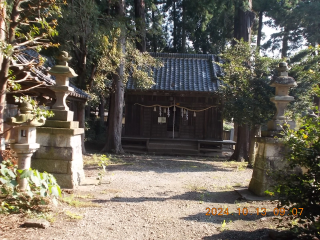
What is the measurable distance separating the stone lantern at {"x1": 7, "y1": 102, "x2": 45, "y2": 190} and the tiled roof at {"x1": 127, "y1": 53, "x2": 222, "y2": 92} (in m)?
8.84

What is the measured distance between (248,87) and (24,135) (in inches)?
311

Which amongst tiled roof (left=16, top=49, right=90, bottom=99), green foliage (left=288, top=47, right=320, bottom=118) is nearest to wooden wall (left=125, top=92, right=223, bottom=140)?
tiled roof (left=16, top=49, right=90, bottom=99)

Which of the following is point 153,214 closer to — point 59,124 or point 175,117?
point 59,124

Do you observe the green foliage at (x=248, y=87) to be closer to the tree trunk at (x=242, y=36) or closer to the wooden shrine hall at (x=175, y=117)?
the tree trunk at (x=242, y=36)

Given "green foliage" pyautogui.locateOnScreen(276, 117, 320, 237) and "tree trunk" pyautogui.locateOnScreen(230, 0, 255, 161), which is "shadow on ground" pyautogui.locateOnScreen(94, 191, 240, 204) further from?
"tree trunk" pyautogui.locateOnScreen(230, 0, 255, 161)

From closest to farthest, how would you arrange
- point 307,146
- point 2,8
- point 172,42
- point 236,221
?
1. point 307,146
2. point 236,221
3. point 2,8
4. point 172,42

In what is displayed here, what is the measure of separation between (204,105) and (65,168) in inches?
388

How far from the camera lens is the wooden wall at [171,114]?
14.2m

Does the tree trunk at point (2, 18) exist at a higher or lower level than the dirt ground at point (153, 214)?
higher

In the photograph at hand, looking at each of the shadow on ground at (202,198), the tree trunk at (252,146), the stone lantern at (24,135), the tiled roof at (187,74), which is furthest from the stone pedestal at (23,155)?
the tiled roof at (187,74)

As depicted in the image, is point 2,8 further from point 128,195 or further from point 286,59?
point 286,59

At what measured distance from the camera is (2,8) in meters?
4.69

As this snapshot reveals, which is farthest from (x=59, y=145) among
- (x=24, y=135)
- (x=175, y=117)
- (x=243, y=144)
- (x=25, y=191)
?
(x=175, y=117)

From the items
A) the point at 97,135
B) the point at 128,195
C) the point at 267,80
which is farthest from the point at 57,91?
the point at 97,135
